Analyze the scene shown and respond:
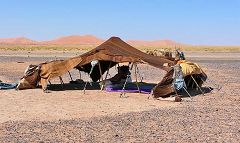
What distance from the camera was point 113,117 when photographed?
14.3 m

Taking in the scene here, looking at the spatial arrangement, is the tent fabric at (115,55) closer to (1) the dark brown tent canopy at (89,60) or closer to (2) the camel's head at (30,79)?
(1) the dark brown tent canopy at (89,60)

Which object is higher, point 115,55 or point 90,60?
point 115,55

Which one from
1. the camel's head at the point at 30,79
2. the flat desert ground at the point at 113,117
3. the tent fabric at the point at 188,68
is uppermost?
the tent fabric at the point at 188,68

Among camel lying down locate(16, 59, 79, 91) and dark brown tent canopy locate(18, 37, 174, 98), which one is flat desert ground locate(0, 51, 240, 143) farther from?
dark brown tent canopy locate(18, 37, 174, 98)

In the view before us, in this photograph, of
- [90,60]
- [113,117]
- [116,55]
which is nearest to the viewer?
[113,117]

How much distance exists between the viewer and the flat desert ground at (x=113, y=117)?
11461mm

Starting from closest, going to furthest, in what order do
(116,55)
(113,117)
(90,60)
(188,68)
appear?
(113,117), (188,68), (116,55), (90,60)

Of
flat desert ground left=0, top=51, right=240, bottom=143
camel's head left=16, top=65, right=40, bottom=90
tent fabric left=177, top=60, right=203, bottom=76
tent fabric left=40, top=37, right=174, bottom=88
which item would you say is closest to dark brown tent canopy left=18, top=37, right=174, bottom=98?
tent fabric left=40, top=37, right=174, bottom=88

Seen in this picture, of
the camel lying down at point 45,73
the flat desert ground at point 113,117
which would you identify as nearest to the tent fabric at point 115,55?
the camel lying down at point 45,73

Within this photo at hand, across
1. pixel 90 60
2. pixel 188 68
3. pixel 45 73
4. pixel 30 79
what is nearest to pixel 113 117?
pixel 188 68

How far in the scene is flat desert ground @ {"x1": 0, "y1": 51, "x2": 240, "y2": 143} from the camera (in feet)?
37.6

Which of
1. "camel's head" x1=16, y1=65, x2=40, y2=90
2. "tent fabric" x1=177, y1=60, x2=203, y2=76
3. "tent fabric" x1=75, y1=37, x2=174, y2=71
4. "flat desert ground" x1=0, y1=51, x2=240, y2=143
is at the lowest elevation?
"flat desert ground" x1=0, y1=51, x2=240, y2=143

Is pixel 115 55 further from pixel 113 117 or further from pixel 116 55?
pixel 113 117

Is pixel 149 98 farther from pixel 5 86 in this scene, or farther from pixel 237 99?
pixel 5 86
